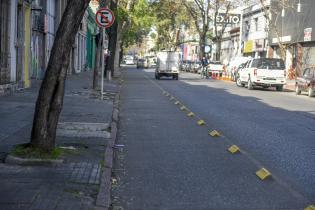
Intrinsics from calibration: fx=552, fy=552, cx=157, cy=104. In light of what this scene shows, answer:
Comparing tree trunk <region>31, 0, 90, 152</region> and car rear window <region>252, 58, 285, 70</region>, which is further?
car rear window <region>252, 58, 285, 70</region>

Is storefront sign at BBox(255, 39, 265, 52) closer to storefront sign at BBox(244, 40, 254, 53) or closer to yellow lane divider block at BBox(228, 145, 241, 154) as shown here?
storefront sign at BBox(244, 40, 254, 53)

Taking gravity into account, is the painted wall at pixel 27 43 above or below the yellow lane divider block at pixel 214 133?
above

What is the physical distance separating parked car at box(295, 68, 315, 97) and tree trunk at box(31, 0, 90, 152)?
20251 millimetres

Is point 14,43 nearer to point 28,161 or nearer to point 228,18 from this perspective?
point 28,161

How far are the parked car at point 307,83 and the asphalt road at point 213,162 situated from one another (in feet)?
35.4

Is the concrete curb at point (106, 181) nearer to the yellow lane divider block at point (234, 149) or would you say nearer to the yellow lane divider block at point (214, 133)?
the yellow lane divider block at point (234, 149)

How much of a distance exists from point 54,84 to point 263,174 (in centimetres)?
324

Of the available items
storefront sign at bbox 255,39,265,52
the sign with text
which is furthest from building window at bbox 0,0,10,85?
the sign with text

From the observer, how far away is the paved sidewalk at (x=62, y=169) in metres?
5.89

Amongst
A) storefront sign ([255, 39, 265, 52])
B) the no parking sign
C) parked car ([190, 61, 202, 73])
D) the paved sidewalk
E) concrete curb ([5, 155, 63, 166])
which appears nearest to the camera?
the paved sidewalk

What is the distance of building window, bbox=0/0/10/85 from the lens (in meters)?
18.0

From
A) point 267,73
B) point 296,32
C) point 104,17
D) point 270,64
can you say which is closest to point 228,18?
point 296,32

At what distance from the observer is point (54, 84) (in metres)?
7.96

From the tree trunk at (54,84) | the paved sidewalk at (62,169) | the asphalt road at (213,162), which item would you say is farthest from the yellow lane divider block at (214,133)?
the tree trunk at (54,84)
